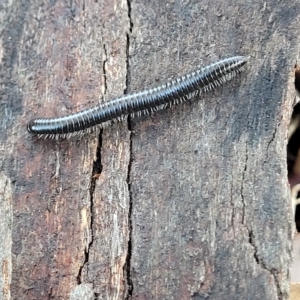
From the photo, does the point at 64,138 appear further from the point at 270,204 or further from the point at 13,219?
the point at 270,204

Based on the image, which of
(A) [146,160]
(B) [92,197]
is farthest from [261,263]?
(B) [92,197]

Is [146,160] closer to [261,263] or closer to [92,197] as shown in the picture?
[92,197]

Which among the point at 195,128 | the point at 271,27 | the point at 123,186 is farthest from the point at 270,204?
the point at 271,27

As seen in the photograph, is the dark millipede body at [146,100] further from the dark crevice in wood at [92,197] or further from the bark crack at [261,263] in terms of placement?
the bark crack at [261,263]

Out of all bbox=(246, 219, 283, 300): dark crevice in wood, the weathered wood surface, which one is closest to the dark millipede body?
the weathered wood surface

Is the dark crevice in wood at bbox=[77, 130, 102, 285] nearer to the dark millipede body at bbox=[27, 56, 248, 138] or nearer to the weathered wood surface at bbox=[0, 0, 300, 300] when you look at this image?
the weathered wood surface at bbox=[0, 0, 300, 300]

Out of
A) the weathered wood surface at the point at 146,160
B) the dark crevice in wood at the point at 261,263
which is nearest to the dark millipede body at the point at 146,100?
the weathered wood surface at the point at 146,160
